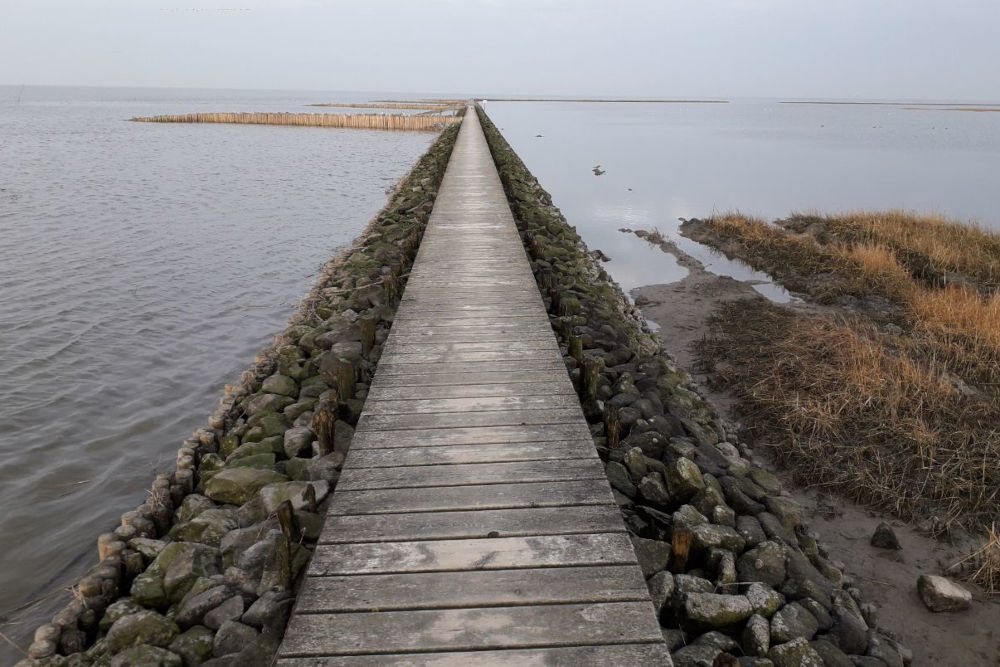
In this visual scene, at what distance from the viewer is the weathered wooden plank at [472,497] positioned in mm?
3176

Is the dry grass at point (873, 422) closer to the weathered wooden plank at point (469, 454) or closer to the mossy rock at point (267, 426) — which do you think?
the weathered wooden plank at point (469, 454)

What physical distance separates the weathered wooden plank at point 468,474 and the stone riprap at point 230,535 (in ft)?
1.03

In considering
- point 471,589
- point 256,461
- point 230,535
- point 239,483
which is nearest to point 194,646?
point 230,535

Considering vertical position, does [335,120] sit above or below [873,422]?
above

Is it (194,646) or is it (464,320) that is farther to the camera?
(464,320)

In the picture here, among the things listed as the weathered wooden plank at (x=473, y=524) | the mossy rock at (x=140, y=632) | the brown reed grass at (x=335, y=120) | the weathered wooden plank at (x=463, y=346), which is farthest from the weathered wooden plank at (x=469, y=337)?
the brown reed grass at (x=335, y=120)

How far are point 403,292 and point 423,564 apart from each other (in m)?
4.38

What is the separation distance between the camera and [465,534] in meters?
2.97

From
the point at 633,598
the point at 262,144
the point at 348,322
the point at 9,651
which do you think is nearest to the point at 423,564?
the point at 633,598

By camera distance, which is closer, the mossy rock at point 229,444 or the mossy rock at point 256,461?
the mossy rock at point 256,461

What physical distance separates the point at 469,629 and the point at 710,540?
1.54m

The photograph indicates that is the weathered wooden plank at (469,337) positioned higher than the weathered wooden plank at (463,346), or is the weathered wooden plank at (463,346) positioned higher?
the weathered wooden plank at (469,337)

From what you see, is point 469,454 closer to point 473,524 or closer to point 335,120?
point 473,524

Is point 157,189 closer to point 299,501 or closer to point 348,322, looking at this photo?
point 348,322
